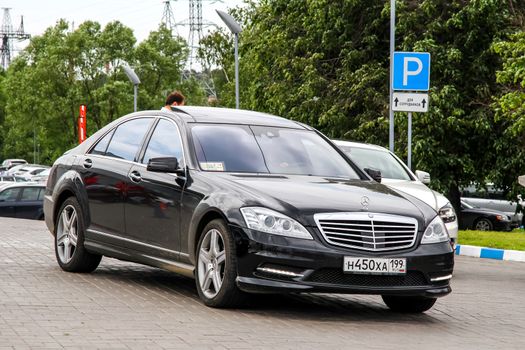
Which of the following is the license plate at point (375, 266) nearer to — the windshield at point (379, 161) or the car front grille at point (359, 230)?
the car front grille at point (359, 230)

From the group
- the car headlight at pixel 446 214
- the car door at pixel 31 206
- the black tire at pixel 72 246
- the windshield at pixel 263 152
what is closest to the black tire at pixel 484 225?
the car door at pixel 31 206

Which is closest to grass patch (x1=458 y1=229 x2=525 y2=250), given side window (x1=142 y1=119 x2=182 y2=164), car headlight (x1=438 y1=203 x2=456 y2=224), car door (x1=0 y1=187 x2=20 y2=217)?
car headlight (x1=438 y1=203 x2=456 y2=224)

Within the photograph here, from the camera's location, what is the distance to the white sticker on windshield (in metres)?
9.45

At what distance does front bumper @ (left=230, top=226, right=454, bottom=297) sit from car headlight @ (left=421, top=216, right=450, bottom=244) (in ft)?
1.01

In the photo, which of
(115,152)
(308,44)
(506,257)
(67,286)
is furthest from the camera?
(308,44)

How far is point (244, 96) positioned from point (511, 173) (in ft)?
124

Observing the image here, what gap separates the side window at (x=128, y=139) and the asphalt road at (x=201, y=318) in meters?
1.19

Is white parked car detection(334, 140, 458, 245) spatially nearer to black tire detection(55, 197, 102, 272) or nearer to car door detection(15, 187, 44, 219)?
black tire detection(55, 197, 102, 272)

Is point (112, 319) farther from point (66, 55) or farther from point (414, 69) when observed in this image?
point (66, 55)

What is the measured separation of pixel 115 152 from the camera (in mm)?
10977

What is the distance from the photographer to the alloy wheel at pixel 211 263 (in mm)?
8750

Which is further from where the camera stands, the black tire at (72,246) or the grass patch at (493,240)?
the grass patch at (493,240)

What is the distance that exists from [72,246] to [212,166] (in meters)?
2.50

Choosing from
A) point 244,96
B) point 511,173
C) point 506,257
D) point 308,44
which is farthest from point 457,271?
point 244,96
